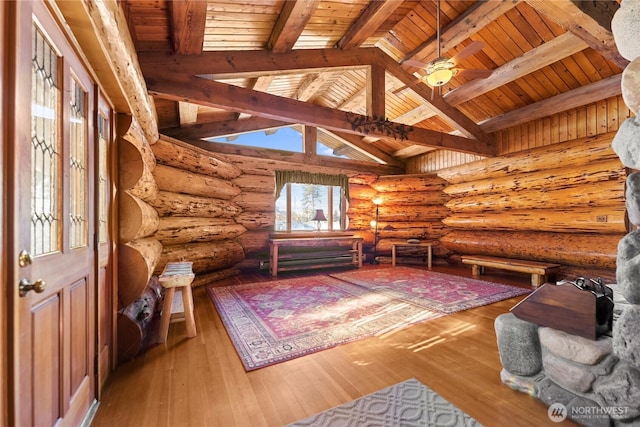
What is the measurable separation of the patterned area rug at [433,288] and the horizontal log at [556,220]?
151 centimetres

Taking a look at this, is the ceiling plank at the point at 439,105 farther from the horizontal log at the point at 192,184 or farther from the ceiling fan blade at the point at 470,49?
the horizontal log at the point at 192,184

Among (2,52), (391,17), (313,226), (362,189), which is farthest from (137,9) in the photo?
(362,189)

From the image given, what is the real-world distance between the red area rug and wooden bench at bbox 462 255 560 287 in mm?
728

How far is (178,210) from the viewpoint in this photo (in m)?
4.47

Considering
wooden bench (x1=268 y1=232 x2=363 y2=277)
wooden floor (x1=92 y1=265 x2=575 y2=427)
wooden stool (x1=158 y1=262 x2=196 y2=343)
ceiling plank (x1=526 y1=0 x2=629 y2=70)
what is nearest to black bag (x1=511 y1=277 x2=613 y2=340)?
wooden floor (x1=92 y1=265 x2=575 y2=427)

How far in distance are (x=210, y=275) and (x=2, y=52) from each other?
4.79 metres

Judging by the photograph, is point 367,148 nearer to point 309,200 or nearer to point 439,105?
point 309,200

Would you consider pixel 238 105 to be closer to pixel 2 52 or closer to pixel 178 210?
pixel 178 210

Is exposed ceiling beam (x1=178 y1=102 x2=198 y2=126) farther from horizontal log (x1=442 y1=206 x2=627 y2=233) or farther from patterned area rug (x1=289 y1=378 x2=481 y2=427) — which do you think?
horizontal log (x1=442 y1=206 x2=627 y2=233)

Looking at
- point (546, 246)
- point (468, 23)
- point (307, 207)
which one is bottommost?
point (546, 246)

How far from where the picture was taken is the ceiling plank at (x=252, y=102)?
3.12m

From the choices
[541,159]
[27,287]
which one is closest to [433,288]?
[541,159]

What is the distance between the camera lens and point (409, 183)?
7.62 meters

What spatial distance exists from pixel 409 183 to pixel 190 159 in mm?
5741
